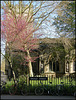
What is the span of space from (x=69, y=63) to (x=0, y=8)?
10959 millimetres

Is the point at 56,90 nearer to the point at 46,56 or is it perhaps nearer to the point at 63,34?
the point at 63,34

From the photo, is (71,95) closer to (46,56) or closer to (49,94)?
(49,94)

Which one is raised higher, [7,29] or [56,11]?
[56,11]

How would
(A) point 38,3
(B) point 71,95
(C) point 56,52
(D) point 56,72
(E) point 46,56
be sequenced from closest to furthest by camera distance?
(B) point 71,95 → (A) point 38,3 → (C) point 56,52 → (E) point 46,56 → (D) point 56,72

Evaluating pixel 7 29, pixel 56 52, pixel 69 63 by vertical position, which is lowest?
pixel 69 63

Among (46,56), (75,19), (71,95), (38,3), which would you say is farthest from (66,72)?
(38,3)

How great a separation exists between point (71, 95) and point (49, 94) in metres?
1.33

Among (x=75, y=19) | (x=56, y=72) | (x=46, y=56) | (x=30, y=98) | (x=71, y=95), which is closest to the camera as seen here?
(x=30, y=98)

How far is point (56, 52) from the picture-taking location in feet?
54.7

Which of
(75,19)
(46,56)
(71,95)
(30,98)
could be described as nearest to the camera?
(30,98)

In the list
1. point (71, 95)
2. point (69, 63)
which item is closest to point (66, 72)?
point (69, 63)

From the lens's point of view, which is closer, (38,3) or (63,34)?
(38,3)

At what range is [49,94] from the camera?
9.40 meters

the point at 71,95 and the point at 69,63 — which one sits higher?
the point at 69,63
